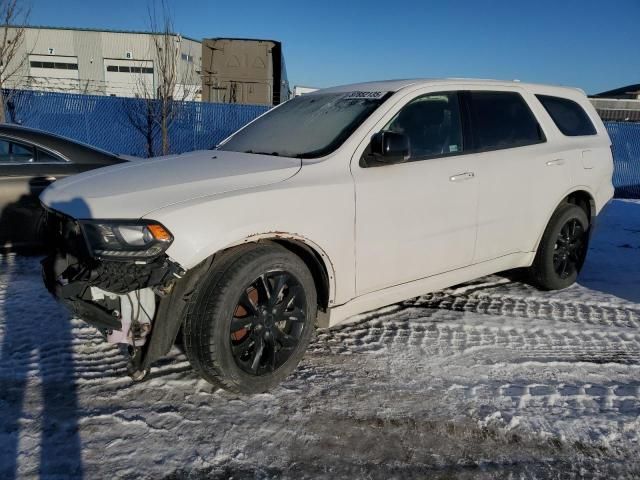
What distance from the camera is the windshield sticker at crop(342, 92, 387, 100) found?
11.7 feet

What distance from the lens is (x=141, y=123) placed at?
15.0 meters

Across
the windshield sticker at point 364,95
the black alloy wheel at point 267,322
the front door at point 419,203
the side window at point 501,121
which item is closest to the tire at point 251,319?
the black alloy wheel at point 267,322

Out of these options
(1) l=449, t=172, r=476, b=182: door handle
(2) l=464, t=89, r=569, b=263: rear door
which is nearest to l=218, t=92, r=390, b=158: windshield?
(1) l=449, t=172, r=476, b=182: door handle

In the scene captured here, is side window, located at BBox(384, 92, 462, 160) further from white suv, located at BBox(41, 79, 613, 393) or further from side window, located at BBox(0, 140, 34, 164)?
side window, located at BBox(0, 140, 34, 164)

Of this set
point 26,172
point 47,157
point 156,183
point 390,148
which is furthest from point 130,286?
point 47,157

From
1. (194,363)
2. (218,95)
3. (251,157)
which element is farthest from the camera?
(218,95)

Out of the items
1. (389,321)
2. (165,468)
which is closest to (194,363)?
(165,468)

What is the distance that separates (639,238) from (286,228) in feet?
21.8

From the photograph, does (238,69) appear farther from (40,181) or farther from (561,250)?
(561,250)

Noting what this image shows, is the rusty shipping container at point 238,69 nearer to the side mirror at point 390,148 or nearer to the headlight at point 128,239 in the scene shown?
the side mirror at point 390,148

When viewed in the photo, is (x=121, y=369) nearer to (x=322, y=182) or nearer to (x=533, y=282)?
(x=322, y=182)

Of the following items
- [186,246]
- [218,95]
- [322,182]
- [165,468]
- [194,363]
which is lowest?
[165,468]

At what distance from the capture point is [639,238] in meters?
7.36

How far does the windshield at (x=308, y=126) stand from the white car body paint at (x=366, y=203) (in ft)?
0.41
